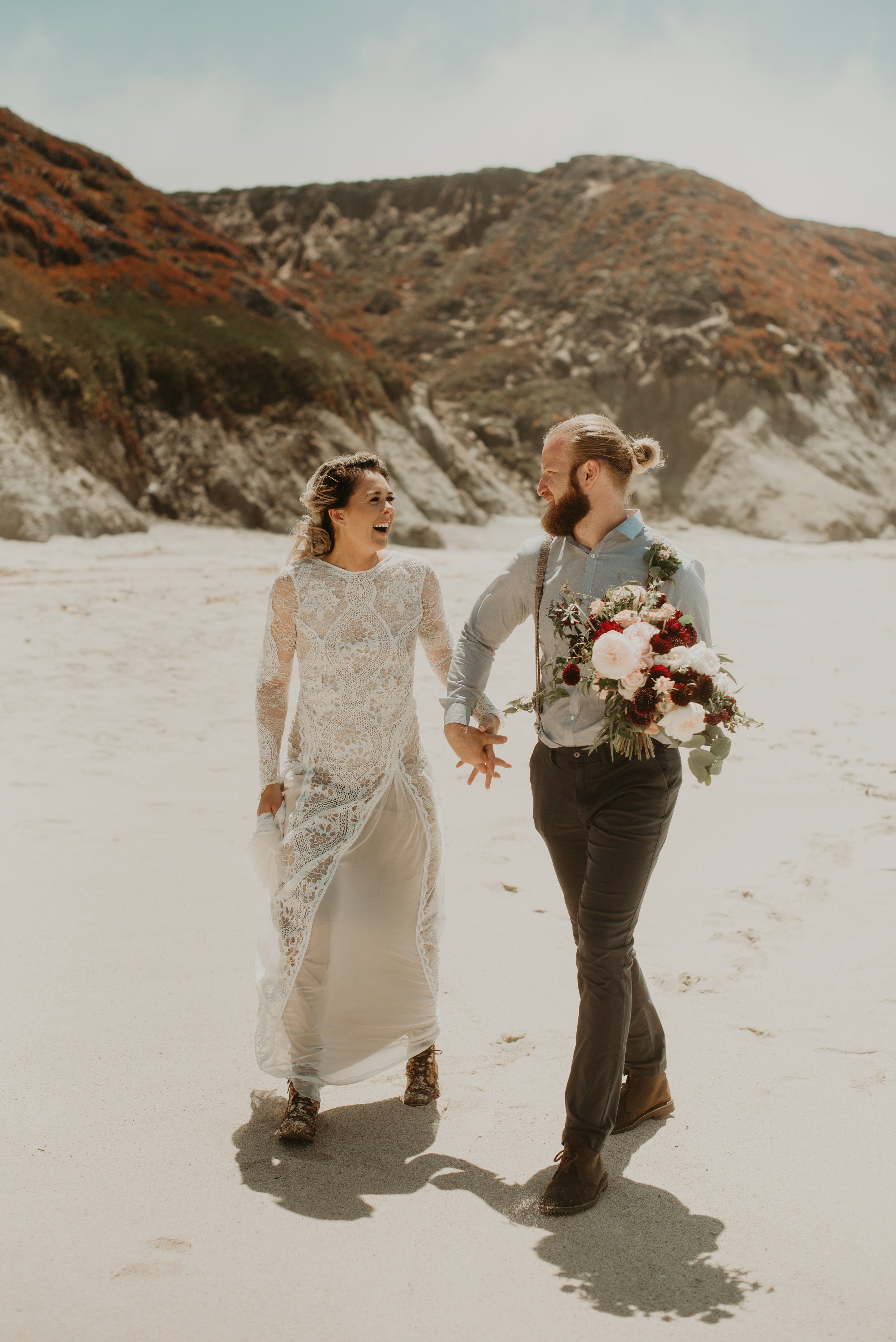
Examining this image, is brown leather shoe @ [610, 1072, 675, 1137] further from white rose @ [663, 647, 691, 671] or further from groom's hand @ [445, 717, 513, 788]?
white rose @ [663, 647, 691, 671]

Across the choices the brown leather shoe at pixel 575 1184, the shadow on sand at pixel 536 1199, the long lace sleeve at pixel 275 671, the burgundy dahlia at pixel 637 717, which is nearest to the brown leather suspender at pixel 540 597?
the burgundy dahlia at pixel 637 717

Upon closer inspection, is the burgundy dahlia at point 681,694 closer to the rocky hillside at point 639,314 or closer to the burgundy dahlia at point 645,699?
the burgundy dahlia at point 645,699

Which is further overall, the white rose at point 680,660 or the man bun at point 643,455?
the man bun at point 643,455

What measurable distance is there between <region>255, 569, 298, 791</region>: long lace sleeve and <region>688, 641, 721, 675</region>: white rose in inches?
53.5

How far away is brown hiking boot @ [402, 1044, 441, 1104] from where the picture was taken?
3.45 meters

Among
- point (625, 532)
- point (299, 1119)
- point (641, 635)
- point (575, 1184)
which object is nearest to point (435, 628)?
point (625, 532)

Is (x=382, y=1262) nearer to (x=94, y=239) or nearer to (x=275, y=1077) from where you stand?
(x=275, y=1077)

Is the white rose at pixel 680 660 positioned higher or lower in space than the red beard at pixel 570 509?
lower

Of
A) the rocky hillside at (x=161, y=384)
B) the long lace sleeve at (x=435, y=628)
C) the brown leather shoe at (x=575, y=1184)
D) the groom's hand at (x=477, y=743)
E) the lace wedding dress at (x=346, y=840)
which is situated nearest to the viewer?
the brown leather shoe at (x=575, y=1184)

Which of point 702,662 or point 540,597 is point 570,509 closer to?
point 540,597

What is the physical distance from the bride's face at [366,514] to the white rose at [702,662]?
1.17 metres

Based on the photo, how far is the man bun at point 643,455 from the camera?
10.1 ft

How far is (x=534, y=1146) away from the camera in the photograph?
10.4ft

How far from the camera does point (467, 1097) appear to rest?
137 inches
